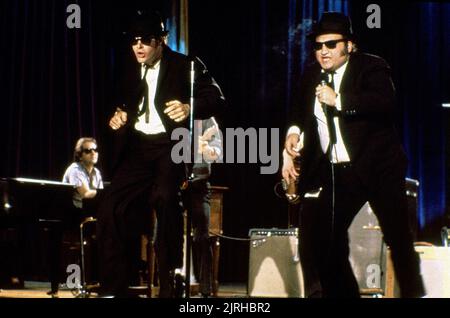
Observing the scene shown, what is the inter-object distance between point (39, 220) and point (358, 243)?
337cm

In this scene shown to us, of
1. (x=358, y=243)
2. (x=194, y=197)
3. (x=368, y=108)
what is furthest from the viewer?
(x=194, y=197)

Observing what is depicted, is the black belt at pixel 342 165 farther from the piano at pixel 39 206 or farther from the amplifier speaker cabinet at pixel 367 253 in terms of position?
the piano at pixel 39 206

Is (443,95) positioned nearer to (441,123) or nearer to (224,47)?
(441,123)

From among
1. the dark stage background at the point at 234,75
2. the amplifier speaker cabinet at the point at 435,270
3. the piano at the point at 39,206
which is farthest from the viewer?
the dark stage background at the point at 234,75

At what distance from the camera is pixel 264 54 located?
1061 centimetres

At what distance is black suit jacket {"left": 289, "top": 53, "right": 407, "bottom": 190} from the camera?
16.0 feet

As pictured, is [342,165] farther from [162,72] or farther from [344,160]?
[162,72]

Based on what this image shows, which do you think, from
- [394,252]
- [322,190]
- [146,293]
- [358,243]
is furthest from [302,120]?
[146,293]

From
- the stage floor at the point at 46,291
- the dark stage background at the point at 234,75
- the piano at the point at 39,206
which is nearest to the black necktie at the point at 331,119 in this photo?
the stage floor at the point at 46,291

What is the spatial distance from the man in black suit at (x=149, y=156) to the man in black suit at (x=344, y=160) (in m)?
0.79

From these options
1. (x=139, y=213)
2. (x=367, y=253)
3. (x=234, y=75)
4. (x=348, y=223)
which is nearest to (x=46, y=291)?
(x=234, y=75)

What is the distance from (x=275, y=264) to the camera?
7551 mm

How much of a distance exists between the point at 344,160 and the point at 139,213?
148 centimetres

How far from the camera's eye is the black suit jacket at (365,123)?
4875mm
